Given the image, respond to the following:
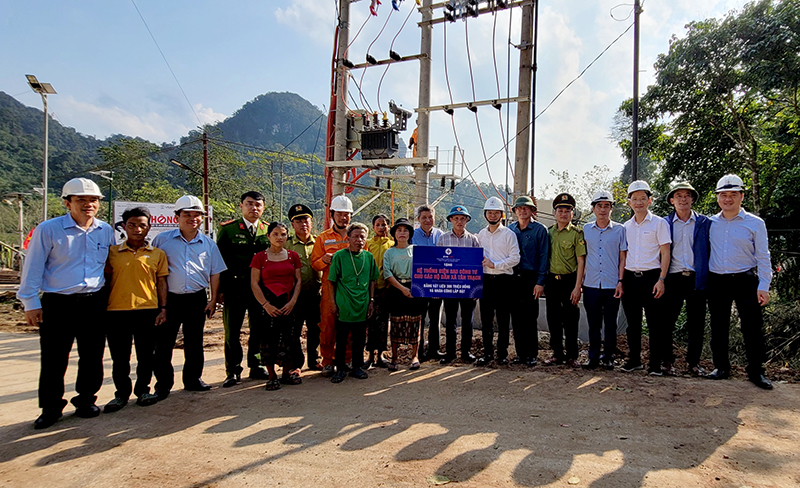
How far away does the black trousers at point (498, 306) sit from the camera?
543 cm

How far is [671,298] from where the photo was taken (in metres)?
4.82

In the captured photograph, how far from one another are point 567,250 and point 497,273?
0.84 m

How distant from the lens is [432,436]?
349 cm

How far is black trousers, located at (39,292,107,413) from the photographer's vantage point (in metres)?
3.75

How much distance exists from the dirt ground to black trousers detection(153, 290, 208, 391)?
249 millimetres

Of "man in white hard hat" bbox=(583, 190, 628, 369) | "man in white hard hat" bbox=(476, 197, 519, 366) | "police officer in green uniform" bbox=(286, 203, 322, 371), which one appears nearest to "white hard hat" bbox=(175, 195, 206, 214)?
"police officer in green uniform" bbox=(286, 203, 322, 371)

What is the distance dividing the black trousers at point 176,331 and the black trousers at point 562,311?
3838 millimetres

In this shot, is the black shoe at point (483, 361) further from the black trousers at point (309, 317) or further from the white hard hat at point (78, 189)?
the white hard hat at point (78, 189)

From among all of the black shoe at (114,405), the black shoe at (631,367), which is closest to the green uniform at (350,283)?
the black shoe at (114,405)

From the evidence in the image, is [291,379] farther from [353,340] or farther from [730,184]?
[730,184]

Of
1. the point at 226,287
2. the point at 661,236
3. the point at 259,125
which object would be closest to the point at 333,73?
the point at 226,287

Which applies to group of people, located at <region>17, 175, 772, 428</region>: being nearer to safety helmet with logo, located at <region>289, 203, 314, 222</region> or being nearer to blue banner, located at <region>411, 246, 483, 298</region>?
safety helmet with logo, located at <region>289, 203, 314, 222</region>

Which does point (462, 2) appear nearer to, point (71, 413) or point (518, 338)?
point (518, 338)

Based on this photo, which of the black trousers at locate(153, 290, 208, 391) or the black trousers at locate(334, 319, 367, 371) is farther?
the black trousers at locate(334, 319, 367, 371)
